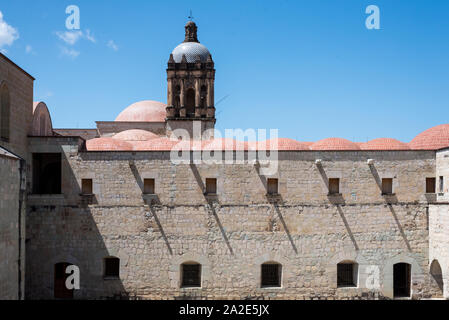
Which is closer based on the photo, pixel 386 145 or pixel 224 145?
pixel 224 145

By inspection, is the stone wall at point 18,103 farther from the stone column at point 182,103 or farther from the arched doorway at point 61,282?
the stone column at point 182,103

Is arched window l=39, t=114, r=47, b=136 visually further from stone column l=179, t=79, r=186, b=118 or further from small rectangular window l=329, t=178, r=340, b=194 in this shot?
small rectangular window l=329, t=178, r=340, b=194

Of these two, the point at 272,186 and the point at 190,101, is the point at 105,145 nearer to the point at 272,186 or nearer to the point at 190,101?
the point at 272,186

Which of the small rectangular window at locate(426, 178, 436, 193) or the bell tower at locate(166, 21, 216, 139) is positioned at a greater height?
the bell tower at locate(166, 21, 216, 139)

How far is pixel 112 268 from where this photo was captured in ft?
43.4

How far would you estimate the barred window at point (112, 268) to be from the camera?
13.2m

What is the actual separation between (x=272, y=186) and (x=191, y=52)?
13482mm

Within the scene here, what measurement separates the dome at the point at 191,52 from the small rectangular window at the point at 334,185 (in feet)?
43.9

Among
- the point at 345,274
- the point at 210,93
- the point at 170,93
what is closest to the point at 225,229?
the point at 345,274

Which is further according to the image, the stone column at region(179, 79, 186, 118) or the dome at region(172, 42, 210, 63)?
the dome at region(172, 42, 210, 63)

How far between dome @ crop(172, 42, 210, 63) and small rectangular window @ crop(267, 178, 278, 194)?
1279cm

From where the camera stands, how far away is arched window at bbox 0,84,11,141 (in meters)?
11.5

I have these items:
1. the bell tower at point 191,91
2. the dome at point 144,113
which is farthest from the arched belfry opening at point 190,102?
the dome at point 144,113

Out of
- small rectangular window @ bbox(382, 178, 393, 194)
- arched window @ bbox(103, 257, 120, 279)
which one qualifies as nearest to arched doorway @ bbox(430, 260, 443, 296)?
small rectangular window @ bbox(382, 178, 393, 194)
